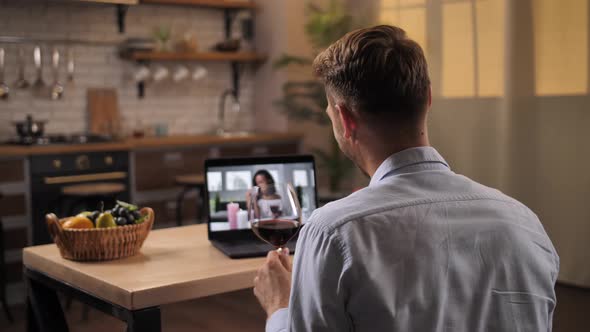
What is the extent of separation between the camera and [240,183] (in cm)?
225

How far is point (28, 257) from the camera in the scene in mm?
2168

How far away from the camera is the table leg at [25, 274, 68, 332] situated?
2.15m

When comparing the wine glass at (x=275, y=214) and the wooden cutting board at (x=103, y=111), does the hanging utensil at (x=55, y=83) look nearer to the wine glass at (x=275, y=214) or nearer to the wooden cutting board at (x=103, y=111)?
the wooden cutting board at (x=103, y=111)

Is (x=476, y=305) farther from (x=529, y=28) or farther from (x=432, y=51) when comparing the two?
(x=432, y=51)

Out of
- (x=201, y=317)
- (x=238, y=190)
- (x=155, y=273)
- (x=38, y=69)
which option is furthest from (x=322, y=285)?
(x=38, y=69)

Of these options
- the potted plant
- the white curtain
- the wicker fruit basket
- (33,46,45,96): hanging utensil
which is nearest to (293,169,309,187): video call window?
the wicker fruit basket

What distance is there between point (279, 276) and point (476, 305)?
1.25 feet

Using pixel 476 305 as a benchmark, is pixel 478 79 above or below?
above

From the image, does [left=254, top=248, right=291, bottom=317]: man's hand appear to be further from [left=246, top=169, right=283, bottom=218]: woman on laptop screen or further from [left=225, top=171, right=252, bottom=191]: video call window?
[left=225, top=171, right=252, bottom=191]: video call window

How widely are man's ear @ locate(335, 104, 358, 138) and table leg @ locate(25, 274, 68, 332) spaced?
1253 mm

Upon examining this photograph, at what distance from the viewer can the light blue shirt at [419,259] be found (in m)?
1.14

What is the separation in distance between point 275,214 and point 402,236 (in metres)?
0.56

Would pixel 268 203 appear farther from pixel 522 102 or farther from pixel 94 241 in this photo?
pixel 522 102

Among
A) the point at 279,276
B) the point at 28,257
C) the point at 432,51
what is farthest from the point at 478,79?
the point at 279,276
